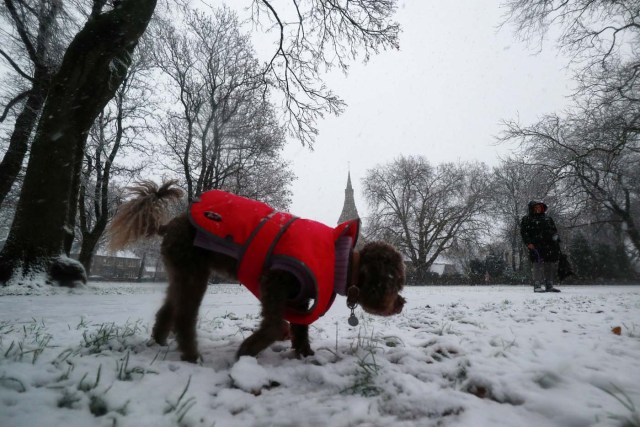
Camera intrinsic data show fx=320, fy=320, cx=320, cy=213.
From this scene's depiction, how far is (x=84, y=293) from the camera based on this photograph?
601 centimetres

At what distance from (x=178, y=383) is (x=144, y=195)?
6.60 feet

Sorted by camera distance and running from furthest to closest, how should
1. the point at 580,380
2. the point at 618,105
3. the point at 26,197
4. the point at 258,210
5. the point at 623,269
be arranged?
1. the point at 623,269
2. the point at 618,105
3. the point at 26,197
4. the point at 258,210
5. the point at 580,380

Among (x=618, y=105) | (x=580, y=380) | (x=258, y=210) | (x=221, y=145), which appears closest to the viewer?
(x=580, y=380)

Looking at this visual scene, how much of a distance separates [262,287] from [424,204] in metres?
36.7

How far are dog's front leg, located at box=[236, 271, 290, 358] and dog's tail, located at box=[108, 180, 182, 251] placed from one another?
1.44 m

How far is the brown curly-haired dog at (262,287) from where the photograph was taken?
7.28ft

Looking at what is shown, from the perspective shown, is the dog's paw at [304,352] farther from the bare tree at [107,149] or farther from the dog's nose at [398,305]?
the bare tree at [107,149]

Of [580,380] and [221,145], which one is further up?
[221,145]

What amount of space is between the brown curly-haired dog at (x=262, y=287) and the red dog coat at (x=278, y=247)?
0.08 meters

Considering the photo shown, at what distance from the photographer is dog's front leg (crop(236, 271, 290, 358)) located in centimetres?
219

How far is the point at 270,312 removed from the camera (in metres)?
2.23

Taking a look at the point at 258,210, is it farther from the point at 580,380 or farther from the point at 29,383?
the point at 580,380

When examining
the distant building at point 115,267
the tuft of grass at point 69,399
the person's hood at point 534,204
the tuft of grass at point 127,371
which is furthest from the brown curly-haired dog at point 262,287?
the distant building at point 115,267

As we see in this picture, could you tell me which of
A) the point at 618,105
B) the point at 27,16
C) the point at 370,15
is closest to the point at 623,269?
the point at 618,105
